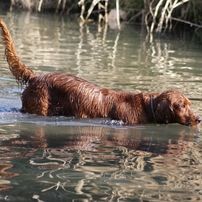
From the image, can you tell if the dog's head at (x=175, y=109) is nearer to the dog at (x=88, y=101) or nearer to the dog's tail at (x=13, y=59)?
the dog at (x=88, y=101)

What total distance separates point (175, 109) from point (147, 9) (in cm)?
1403

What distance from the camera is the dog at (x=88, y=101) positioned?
796 centimetres

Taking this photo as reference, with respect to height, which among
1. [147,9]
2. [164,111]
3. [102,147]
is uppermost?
[147,9]

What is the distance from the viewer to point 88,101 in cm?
807

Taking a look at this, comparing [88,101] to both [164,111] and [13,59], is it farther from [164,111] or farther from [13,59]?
[13,59]

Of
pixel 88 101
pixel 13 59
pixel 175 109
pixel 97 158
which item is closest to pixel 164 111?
pixel 175 109

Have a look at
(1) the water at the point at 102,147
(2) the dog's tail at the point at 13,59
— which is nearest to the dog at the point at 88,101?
(2) the dog's tail at the point at 13,59

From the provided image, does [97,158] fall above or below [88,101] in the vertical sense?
below

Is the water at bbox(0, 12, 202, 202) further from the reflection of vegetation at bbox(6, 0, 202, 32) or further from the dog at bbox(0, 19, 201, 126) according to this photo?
the reflection of vegetation at bbox(6, 0, 202, 32)

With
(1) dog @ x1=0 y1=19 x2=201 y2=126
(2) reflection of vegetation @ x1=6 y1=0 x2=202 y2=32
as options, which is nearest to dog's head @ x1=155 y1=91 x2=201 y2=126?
(1) dog @ x1=0 y1=19 x2=201 y2=126

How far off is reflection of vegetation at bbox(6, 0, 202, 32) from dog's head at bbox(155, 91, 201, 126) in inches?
384

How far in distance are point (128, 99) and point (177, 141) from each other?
1.11 m

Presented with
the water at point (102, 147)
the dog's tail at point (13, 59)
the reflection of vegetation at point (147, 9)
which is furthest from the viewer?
the reflection of vegetation at point (147, 9)

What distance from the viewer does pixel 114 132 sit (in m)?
7.65
